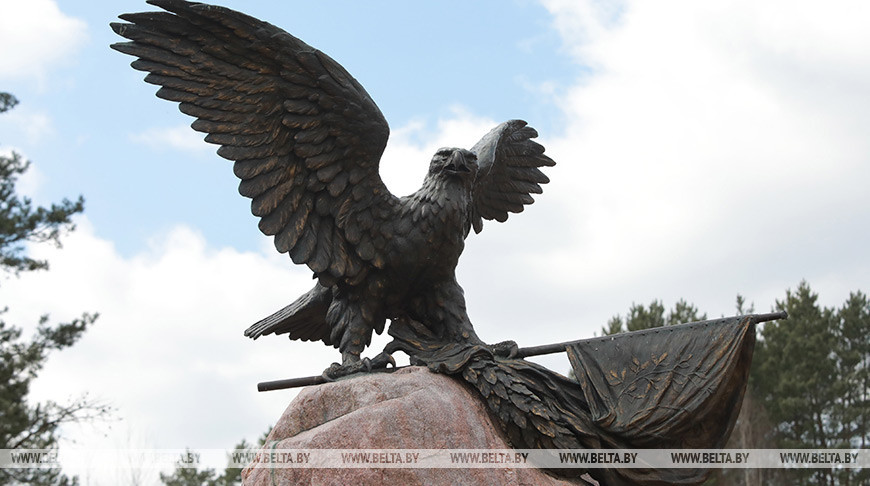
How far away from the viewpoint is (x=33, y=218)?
12070 mm

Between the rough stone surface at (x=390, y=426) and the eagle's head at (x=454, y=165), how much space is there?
106 cm

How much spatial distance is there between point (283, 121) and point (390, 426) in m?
1.66

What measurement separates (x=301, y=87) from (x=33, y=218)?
28.8ft

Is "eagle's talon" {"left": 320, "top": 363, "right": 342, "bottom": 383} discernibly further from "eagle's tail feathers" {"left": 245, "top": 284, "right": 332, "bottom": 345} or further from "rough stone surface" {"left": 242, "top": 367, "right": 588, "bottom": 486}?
"eagle's tail feathers" {"left": 245, "top": 284, "right": 332, "bottom": 345}

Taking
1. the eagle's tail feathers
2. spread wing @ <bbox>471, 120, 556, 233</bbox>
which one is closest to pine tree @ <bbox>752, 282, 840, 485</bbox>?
spread wing @ <bbox>471, 120, 556, 233</bbox>

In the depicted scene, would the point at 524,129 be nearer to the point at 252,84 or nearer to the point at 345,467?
the point at 252,84

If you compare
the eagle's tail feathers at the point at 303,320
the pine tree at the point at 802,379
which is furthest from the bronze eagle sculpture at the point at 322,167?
the pine tree at the point at 802,379

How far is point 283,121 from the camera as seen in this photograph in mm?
4656

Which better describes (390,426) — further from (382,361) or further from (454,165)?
(454,165)

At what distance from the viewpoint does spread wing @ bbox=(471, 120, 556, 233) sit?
19.2 feet

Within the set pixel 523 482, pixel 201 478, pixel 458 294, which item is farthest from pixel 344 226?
pixel 201 478

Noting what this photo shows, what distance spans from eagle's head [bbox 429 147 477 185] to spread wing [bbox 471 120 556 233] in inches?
33.1

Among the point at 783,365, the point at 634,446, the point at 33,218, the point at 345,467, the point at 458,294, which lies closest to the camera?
the point at 345,467

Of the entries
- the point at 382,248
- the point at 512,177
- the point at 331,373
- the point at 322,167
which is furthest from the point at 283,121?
the point at 512,177
